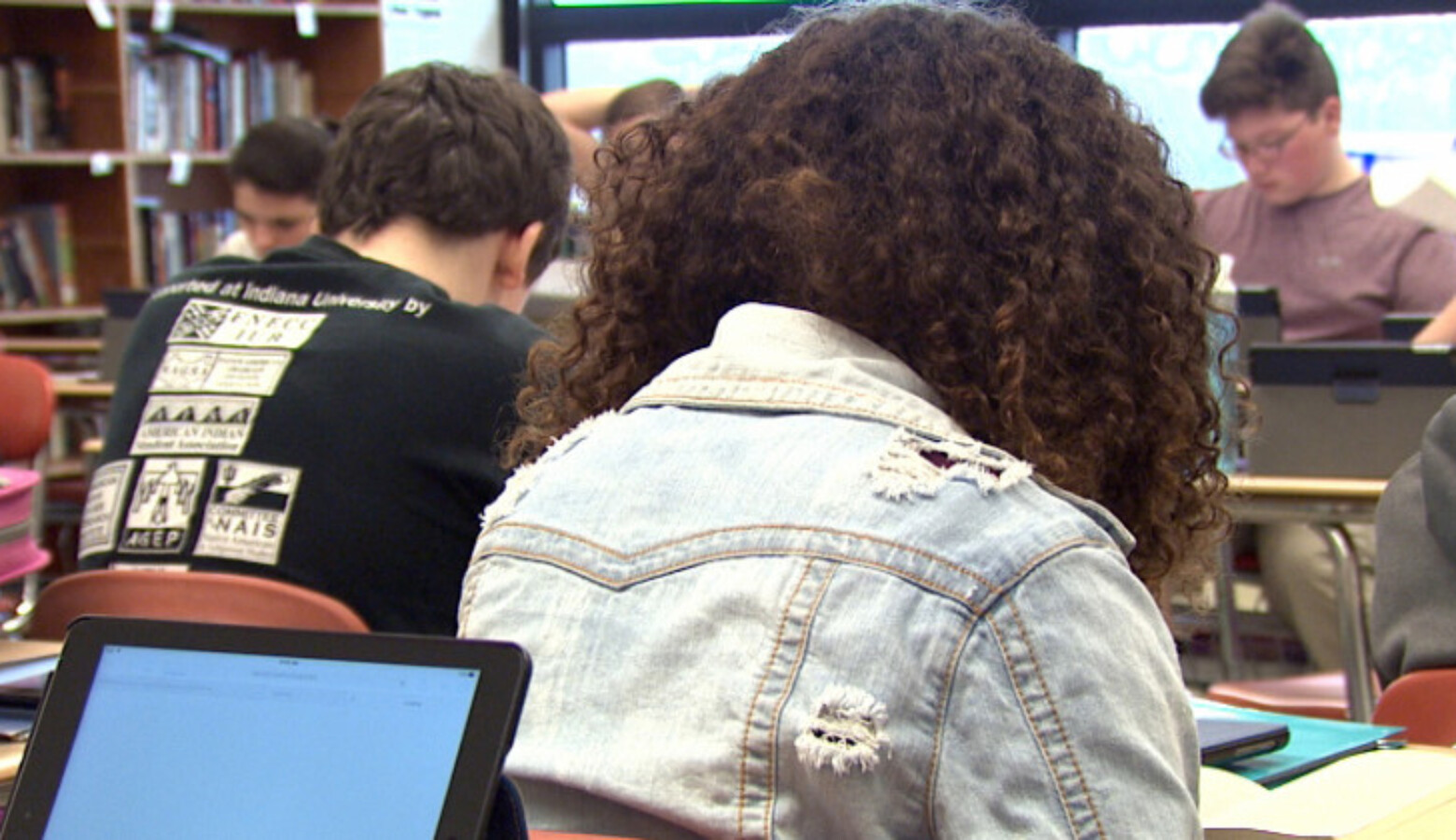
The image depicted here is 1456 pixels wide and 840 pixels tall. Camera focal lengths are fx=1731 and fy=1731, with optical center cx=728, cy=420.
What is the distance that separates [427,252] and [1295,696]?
1551 millimetres

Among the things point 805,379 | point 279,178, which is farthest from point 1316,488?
point 279,178

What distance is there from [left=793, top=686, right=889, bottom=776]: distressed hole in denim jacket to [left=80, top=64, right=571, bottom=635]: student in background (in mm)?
1133

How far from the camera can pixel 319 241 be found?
88.0 inches

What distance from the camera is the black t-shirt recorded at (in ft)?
6.41

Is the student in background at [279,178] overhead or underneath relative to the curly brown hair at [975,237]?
underneath

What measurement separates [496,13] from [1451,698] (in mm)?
5559

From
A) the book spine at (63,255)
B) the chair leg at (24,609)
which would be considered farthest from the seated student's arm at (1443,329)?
the book spine at (63,255)

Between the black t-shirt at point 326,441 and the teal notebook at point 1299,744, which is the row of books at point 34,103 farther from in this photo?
the teal notebook at point 1299,744

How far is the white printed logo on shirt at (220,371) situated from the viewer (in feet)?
6.53

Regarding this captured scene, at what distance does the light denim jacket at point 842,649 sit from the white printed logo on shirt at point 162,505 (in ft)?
3.52

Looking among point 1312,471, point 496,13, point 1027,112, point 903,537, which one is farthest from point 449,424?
point 496,13

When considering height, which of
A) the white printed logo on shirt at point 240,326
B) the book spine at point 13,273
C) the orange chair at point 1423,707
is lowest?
the book spine at point 13,273

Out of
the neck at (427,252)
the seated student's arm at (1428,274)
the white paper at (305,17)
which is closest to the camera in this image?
the neck at (427,252)

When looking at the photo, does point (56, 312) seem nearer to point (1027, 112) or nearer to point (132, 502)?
point (132, 502)
